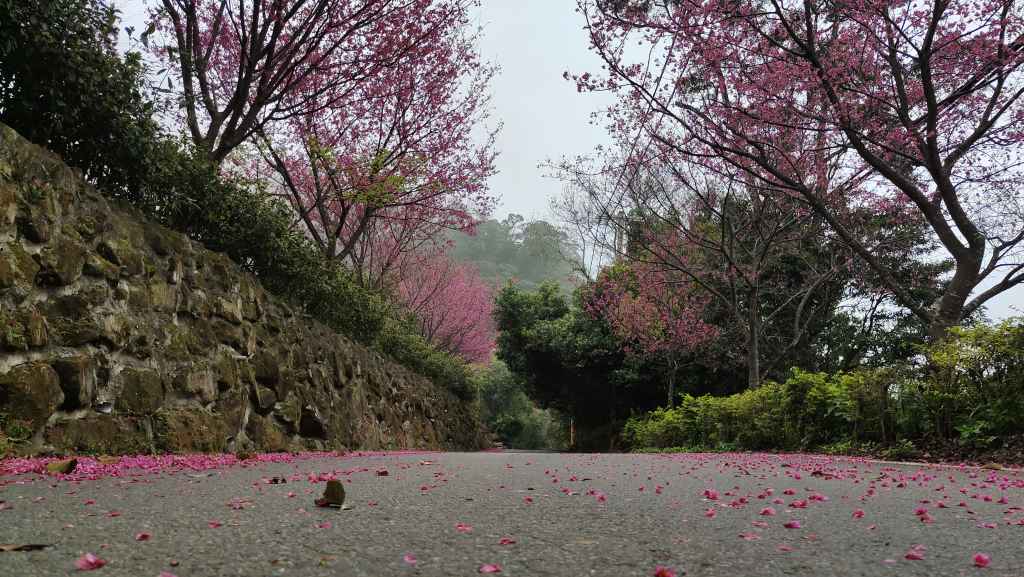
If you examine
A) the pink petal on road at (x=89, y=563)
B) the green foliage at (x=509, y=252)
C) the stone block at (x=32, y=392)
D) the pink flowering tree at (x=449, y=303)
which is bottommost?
the pink petal on road at (x=89, y=563)

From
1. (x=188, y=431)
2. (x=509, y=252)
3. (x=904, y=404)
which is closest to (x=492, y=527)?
(x=188, y=431)

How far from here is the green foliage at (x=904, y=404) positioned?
6.03 m

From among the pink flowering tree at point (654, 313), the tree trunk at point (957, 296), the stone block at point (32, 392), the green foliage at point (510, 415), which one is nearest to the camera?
the stone block at point (32, 392)

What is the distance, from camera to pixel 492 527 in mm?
2311

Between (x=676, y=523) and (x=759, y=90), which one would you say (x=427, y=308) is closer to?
(x=759, y=90)

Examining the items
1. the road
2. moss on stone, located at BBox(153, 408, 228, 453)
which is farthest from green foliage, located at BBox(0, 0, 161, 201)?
the road

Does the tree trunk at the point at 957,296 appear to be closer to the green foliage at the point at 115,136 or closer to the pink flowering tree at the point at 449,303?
the green foliage at the point at 115,136

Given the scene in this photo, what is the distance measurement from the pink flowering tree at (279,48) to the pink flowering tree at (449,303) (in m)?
10.6

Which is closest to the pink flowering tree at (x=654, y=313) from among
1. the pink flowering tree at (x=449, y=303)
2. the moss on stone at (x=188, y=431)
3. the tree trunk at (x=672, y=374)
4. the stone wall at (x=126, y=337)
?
the tree trunk at (x=672, y=374)

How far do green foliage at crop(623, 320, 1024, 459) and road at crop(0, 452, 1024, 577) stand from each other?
2528 mm

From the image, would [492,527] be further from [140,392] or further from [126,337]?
[126,337]

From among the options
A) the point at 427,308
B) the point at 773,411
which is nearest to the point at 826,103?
the point at 773,411

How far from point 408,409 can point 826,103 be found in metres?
10.1

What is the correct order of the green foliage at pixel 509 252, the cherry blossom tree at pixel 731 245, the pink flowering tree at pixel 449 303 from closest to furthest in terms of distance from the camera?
1. the cherry blossom tree at pixel 731 245
2. the pink flowering tree at pixel 449 303
3. the green foliage at pixel 509 252
